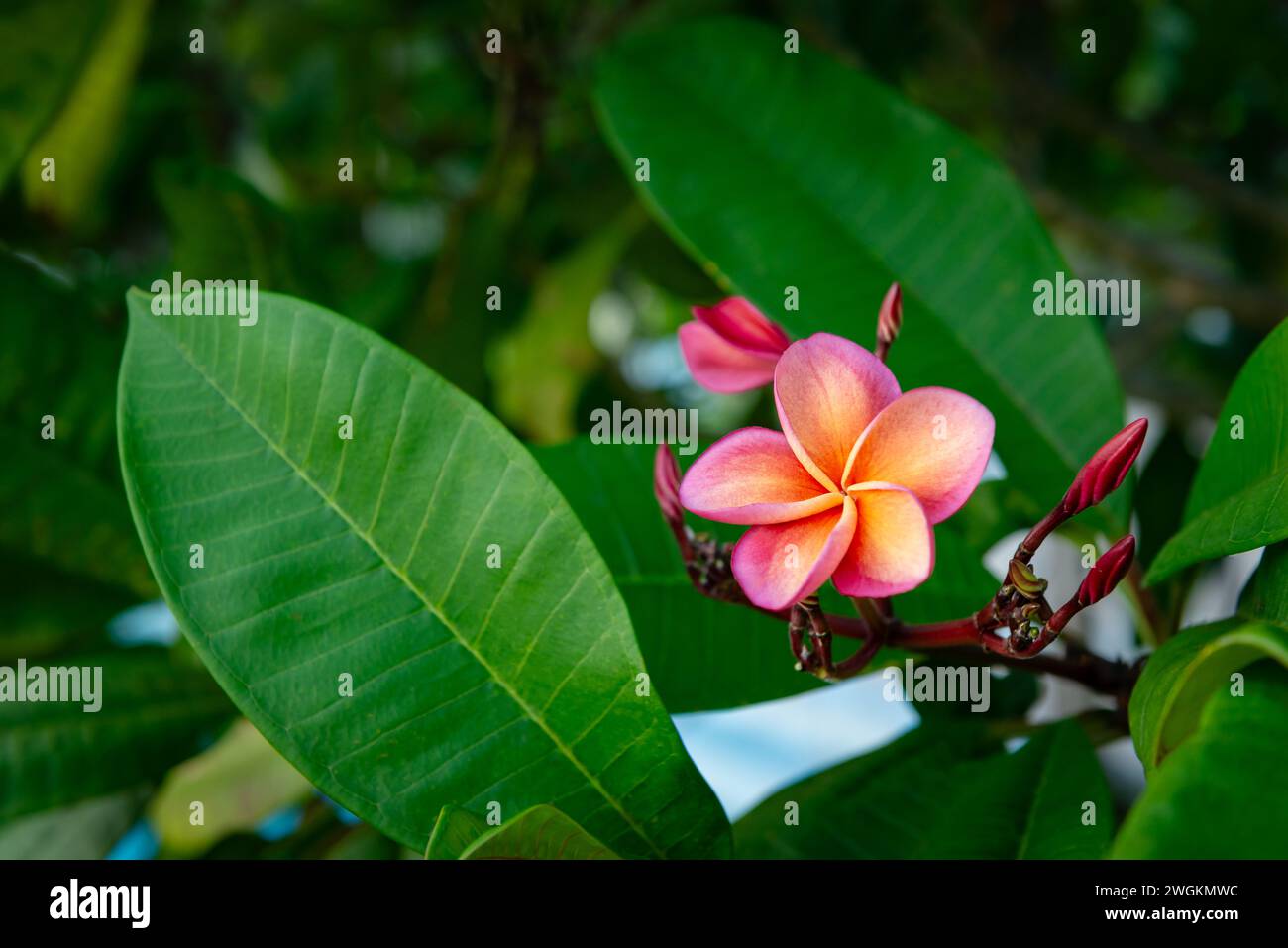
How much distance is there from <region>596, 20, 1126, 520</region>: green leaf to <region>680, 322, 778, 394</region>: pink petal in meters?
0.17

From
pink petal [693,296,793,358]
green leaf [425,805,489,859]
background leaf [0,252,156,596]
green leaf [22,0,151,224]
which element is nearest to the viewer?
green leaf [425,805,489,859]

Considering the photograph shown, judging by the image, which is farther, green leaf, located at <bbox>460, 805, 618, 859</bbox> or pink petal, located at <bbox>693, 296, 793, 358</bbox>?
pink petal, located at <bbox>693, 296, 793, 358</bbox>

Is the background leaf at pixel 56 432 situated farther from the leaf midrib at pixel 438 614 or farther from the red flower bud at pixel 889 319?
the red flower bud at pixel 889 319

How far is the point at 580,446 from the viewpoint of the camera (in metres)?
0.80

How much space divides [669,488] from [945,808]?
0.32 metres

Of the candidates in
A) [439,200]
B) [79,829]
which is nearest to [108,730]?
[79,829]

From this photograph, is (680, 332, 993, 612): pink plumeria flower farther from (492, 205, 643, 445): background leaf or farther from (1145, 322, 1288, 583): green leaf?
(492, 205, 643, 445): background leaf

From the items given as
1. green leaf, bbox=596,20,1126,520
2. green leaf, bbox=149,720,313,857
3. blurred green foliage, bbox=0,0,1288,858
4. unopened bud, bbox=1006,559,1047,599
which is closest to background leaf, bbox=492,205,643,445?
blurred green foliage, bbox=0,0,1288,858

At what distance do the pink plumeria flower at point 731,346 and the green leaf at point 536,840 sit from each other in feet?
0.91

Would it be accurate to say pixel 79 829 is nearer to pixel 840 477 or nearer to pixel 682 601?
pixel 682 601

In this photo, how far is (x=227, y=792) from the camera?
1.47 meters

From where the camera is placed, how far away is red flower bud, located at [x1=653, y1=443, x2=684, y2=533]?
60 centimetres
